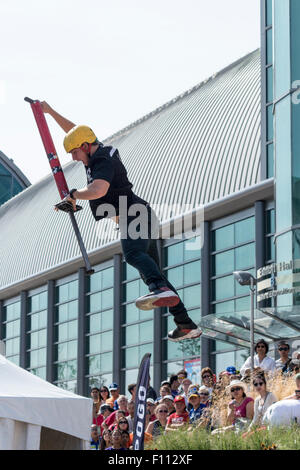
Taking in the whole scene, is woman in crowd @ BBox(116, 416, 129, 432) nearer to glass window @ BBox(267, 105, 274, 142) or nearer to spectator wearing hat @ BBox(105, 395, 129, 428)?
spectator wearing hat @ BBox(105, 395, 129, 428)

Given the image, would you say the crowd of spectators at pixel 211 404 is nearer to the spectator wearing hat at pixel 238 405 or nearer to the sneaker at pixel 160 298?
the spectator wearing hat at pixel 238 405

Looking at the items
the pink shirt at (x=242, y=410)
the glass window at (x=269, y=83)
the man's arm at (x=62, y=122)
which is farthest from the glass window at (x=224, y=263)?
the man's arm at (x=62, y=122)

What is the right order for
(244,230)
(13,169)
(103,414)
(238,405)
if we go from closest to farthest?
(238,405) → (103,414) → (244,230) → (13,169)

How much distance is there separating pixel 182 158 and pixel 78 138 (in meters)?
25.9

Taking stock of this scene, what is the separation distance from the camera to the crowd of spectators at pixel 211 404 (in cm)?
1112

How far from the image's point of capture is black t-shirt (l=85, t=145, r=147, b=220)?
659cm

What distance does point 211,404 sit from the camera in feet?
42.7

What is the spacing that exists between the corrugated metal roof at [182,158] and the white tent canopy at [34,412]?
18.4 metres

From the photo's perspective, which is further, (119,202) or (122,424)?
(122,424)

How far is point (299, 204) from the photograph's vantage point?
822 inches

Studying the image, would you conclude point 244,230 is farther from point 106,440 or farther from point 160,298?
point 160,298

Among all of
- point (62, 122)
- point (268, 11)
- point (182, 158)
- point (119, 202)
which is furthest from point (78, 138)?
point (182, 158)

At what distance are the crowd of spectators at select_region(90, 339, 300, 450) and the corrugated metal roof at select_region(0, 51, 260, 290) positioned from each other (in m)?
13.8
